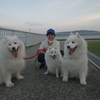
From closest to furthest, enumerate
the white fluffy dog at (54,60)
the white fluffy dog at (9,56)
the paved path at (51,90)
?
the paved path at (51,90)
the white fluffy dog at (9,56)
the white fluffy dog at (54,60)

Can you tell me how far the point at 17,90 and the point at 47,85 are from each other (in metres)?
0.72

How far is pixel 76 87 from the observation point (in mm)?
2385

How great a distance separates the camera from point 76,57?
2.54m

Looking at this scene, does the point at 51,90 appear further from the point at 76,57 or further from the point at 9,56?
the point at 9,56

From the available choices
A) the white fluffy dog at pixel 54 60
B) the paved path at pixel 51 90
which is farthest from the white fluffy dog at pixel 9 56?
the white fluffy dog at pixel 54 60

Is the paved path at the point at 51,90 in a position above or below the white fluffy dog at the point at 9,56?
below

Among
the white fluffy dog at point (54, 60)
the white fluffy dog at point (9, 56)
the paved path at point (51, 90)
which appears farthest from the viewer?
the white fluffy dog at point (54, 60)

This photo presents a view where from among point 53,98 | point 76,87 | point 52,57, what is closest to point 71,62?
point 76,87

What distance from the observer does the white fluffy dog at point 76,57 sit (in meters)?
2.41

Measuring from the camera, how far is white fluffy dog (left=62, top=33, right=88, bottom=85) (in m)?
2.41

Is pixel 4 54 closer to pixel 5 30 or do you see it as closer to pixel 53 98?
pixel 53 98

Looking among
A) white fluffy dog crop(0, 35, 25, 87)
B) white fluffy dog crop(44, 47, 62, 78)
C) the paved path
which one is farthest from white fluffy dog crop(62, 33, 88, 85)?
white fluffy dog crop(0, 35, 25, 87)

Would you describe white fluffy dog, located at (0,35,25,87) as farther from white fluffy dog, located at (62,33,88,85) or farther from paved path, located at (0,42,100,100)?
white fluffy dog, located at (62,33,88,85)

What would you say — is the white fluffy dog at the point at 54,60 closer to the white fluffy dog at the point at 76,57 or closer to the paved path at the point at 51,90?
the white fluffy dog at the point at 76,57
